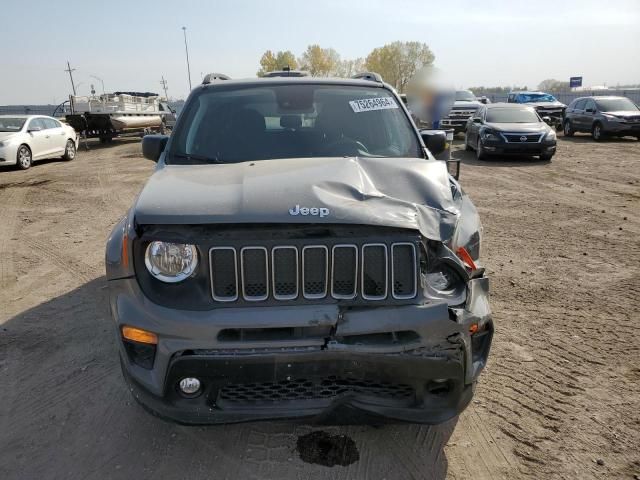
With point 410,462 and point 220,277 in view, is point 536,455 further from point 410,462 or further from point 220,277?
point 220,277

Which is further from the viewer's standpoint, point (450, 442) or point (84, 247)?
point (84, 247)

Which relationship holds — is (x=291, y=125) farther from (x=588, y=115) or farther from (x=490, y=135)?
(x=588, y=115)

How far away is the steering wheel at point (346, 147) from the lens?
137 inches

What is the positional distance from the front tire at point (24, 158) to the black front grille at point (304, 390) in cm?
1500

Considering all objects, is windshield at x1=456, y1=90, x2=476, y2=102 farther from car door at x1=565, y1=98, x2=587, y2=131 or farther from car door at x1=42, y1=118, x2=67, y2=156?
car door at x1=42, y1=118, x2=67, y2=156

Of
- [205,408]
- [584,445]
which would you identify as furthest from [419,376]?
[584,445]

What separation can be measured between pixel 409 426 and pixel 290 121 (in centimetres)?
224

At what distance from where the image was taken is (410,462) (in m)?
2.63

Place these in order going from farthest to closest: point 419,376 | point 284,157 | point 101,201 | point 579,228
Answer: point 101,201, point 579,228, point 284,157, point 419,376

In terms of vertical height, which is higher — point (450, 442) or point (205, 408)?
point (205, 408)

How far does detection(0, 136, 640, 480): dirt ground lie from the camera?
2623 mm

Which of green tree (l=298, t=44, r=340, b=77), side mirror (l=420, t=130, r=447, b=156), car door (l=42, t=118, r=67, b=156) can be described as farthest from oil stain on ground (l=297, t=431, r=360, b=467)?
green tree (l=298, t=44, r=340, b=77)

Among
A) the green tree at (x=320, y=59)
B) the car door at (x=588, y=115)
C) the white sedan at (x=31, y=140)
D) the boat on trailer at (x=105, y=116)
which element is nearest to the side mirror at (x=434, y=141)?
the white sedan at (x=31, y=140)

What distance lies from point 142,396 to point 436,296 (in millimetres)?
1452
